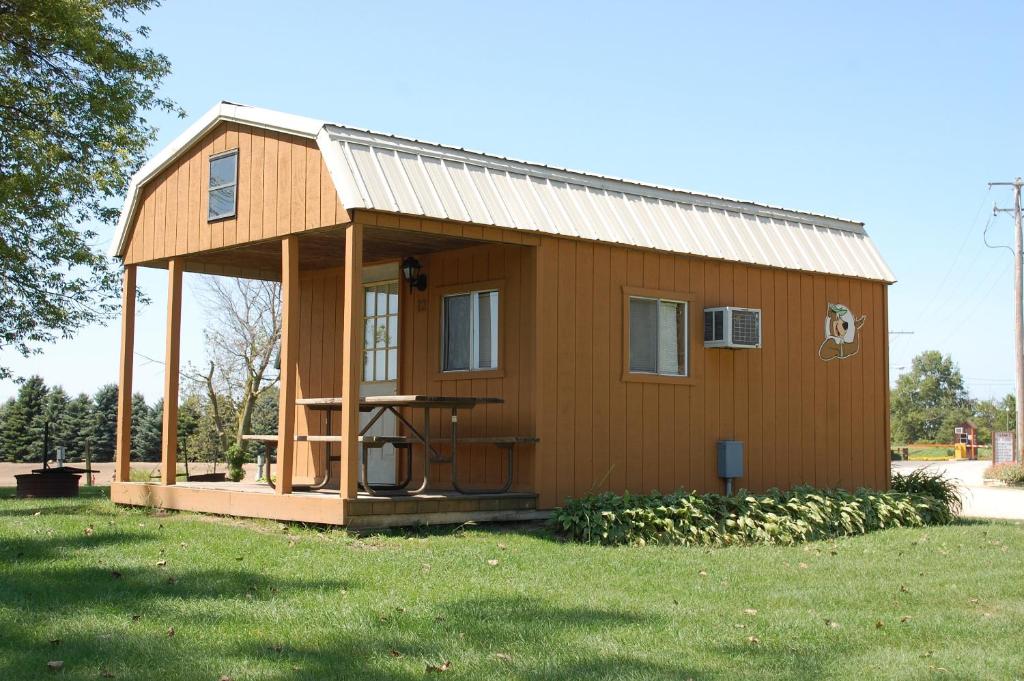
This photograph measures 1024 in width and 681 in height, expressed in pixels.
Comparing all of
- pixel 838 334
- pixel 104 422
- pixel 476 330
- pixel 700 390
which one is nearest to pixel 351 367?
pixel 476 330

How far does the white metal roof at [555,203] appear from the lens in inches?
394

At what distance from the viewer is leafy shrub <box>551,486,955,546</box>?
10.3 metres

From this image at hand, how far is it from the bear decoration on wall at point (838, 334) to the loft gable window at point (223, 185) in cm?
723

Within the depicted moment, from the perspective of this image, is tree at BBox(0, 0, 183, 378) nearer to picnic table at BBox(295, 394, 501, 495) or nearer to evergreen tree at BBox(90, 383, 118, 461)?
picnic table at BBox(295, 394, 501, 495)

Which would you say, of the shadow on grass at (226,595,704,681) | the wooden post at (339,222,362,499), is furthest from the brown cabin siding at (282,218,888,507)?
the shadow on grass at (226,595,704,681)

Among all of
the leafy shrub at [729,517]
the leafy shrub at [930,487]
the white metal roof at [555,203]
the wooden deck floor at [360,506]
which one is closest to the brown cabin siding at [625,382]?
the white metal roof at [555,203]

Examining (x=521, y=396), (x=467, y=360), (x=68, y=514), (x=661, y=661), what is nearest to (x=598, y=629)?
(x=661, y=661)

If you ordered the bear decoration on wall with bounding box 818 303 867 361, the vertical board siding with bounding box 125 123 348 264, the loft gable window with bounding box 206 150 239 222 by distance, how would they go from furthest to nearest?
the bear decoration on wall with bounding box 818 303 867 361 → the loft gable window with bounding box 206 150 239 222 → the vertical board siding with bounding box 125 123 348 264

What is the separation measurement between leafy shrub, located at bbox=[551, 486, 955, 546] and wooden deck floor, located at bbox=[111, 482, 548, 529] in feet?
1.69

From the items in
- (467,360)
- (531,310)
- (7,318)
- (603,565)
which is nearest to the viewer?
(603,565)

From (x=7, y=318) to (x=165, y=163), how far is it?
7549mm

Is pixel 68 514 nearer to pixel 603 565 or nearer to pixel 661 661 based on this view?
pixel 603 565

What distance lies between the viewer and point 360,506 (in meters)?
9.54

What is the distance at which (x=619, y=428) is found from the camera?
11.6 meters
